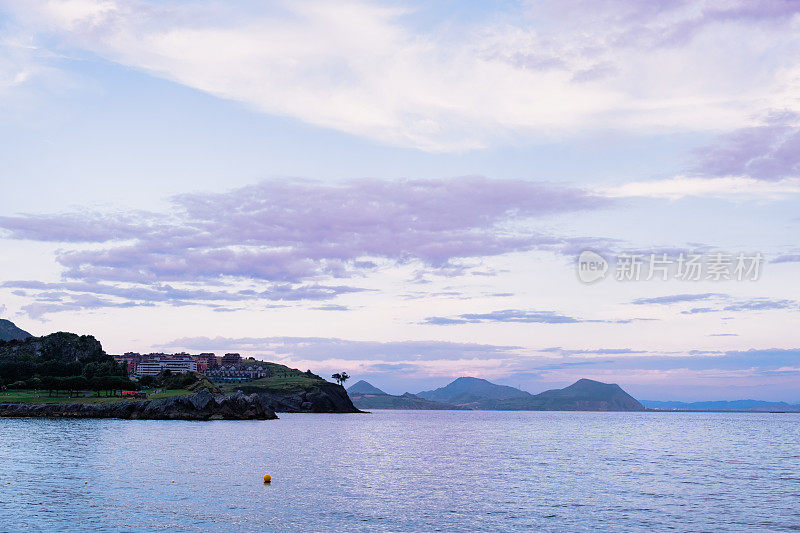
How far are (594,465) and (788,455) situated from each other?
52.1 m

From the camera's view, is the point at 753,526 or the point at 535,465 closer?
the point at 753,526

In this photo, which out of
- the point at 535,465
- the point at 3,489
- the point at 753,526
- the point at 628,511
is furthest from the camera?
the point at 535,465

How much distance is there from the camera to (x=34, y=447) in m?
99.1

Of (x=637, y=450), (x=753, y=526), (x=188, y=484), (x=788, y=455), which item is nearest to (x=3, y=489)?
(x=188, y=484)

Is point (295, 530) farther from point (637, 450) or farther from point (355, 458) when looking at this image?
point (637, 450)

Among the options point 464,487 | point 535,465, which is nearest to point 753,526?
point 464,487

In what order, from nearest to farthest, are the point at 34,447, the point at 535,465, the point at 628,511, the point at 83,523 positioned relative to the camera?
the point at 83,523
the point at 628,511
the point at 535,465
the point at 34,447

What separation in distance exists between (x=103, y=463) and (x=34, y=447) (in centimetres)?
A: 2692

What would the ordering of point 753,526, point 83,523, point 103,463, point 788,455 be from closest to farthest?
1. point 83,523
2. point 753,526
3. point 103,463
4. point 788,455

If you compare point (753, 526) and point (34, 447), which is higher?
point (753, 526)

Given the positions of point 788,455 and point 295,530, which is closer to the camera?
point 295,530

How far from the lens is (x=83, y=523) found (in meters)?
45.1

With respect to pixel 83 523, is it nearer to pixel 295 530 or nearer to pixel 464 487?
pixel 295 530

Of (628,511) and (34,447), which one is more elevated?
(628,511)
